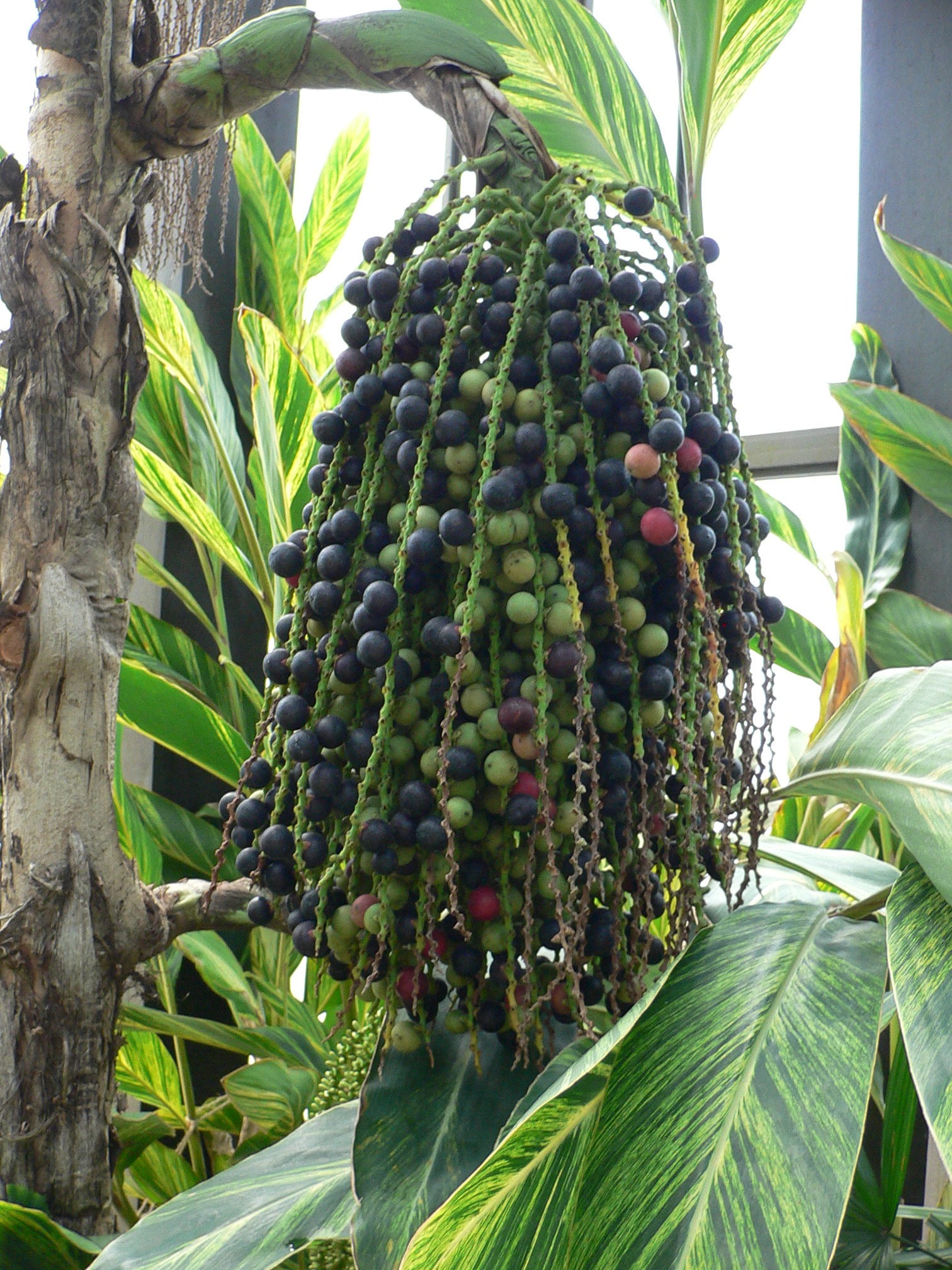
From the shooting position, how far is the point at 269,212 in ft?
4.22

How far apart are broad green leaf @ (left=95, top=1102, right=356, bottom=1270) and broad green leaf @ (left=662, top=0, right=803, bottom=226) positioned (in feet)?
2.17

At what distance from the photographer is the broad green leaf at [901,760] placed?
39cm

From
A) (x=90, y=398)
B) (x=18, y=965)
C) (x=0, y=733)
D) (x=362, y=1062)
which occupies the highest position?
(x=90, y=398)

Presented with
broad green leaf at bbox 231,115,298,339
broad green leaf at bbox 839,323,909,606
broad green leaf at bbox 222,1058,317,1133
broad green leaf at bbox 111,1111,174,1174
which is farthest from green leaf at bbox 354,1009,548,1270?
broad green leaf at bbox 839,323,909,606

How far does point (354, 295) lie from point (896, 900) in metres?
0.34

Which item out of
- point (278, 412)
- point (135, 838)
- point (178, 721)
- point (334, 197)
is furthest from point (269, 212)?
point (135, 838)

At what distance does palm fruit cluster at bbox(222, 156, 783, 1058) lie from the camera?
1.25ft

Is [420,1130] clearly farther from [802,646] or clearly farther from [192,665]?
[802,646]

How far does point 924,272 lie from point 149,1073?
3.56 ft

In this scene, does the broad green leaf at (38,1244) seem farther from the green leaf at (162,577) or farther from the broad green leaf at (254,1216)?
the green leaf at (162,577)

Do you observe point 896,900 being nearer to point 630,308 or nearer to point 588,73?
point 630,308

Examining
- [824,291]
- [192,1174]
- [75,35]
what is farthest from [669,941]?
[824,291]

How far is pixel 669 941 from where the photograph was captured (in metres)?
0.43

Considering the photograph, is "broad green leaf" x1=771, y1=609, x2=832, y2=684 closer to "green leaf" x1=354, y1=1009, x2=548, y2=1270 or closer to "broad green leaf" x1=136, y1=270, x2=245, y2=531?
"broad green leaf" x1=136, y1=270, x2=245, y2=531
